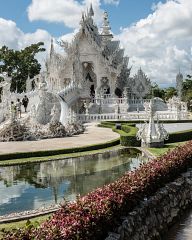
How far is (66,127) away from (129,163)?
37.5 feet

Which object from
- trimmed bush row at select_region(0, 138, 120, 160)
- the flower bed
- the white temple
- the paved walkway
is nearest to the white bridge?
the white temple

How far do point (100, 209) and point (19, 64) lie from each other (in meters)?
54.5

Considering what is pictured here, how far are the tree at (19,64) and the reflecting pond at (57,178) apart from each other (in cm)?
4232

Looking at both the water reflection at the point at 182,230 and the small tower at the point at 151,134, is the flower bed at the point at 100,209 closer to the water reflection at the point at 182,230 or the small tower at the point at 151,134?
the water reflection at the point at 182,230

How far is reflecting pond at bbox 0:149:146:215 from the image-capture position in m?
11.5

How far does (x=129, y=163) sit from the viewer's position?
17172 millimetres

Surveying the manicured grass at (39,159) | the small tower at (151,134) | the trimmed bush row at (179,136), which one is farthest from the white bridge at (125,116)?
the manicured grass at (39,159)

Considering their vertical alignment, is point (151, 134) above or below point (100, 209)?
above

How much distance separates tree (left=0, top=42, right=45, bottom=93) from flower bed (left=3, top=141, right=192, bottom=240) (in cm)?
5034

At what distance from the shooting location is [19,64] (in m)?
59.6

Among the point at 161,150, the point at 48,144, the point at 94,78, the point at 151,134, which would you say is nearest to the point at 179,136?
the point at 151,134

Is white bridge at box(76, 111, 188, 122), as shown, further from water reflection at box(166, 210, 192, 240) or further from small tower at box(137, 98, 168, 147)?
water reflection at box(166, 210, 192, 240)

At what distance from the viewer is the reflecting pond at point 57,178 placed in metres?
11.5

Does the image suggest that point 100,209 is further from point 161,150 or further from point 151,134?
point 151,134
